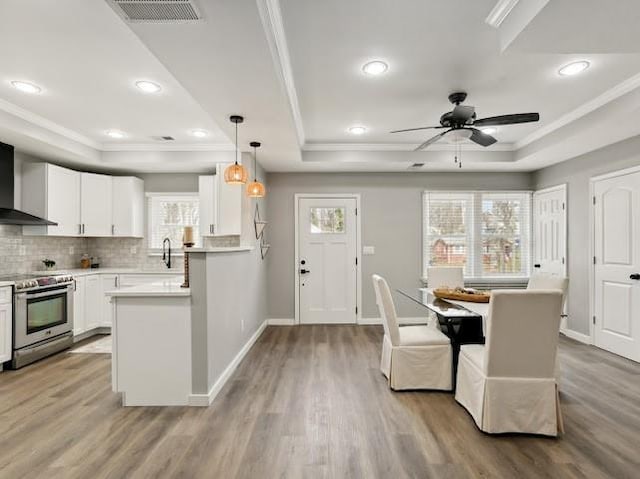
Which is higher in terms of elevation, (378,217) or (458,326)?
(378,217)

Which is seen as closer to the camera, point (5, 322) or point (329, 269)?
point (5, 322)

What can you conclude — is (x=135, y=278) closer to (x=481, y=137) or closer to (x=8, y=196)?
(x=8, y=196)

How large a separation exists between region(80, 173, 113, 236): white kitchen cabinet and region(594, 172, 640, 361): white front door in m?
6.50

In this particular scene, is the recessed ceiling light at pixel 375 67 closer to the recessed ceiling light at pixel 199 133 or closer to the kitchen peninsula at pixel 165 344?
the kitchen peninsula at pixel 165 344

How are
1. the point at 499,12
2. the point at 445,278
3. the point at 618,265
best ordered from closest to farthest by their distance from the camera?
the point at 499,12 → the point at 618,265 → the point at 445,278

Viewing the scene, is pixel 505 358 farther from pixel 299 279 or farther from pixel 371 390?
pixel 299 279

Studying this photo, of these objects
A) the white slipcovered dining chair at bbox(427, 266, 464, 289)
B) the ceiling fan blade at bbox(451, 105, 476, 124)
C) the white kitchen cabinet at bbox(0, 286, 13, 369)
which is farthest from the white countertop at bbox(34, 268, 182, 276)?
the ceiling fan blade at bbox(451, 105, 476, 124)

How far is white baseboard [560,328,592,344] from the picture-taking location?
442 cm

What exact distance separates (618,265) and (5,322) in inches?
259

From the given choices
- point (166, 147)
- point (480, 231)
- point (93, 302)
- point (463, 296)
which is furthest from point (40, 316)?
point (480, 231)

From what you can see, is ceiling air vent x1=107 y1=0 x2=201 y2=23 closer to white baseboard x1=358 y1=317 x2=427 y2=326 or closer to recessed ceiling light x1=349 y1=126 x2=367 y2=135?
recessed ceiling light x1=349 y1=126 x2=367 y2=135

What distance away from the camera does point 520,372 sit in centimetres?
235

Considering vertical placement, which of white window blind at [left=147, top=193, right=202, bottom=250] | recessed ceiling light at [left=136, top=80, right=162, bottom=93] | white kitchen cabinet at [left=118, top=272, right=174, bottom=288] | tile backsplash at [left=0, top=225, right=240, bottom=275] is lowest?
white kitchen cabinet at [left=118, top=272, right=174, bottom=288]

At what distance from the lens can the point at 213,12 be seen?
1.75 meters
